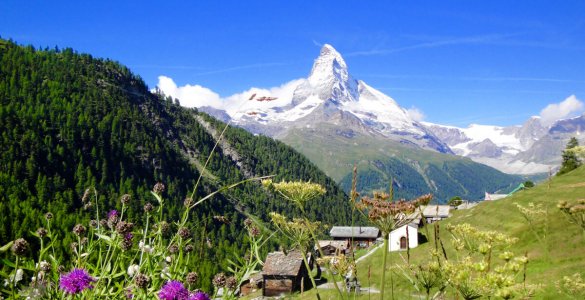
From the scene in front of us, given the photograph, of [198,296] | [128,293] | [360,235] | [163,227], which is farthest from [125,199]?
[360,235]

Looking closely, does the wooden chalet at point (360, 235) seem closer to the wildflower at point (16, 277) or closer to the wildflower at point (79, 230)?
the wildflower at point (79, 230)

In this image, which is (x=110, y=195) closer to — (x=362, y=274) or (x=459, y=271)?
(x=362, y=274)

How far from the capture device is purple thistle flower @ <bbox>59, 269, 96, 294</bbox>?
310cm

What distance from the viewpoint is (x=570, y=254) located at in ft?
93.1

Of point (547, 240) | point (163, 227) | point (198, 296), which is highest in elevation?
point (163, 227)

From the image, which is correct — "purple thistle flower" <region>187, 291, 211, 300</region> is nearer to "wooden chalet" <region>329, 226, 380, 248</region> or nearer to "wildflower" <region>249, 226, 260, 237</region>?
Result: "wildflower" <region>249, 226, 260, 237</region>

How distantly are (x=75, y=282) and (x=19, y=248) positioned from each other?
0.46 m

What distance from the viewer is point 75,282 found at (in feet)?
10.4

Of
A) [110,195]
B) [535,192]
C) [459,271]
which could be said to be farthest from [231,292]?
[110,195]

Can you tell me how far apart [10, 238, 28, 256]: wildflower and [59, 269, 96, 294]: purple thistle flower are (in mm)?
336

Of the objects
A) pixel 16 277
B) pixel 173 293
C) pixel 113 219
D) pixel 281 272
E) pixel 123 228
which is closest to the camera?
pixel 173 293

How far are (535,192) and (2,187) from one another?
16668 cm

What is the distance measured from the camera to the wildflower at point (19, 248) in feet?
9.76

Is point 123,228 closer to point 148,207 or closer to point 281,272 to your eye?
point 148,207
